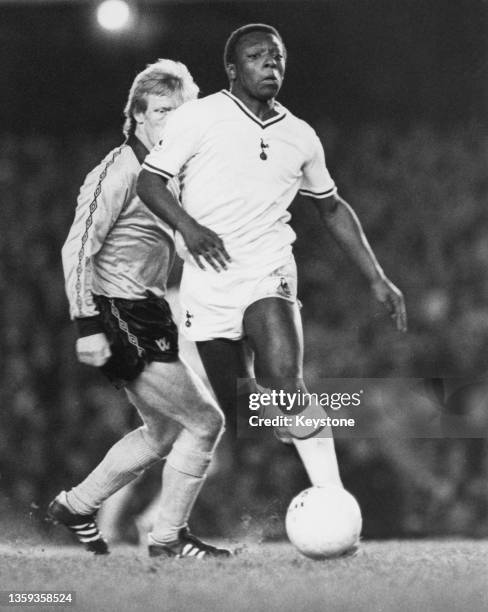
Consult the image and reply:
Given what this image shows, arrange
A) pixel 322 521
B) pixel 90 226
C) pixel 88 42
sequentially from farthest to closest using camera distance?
pixel 88 42 → pixel 90 226 → pixel 322 521

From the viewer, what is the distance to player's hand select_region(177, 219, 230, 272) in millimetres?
3691

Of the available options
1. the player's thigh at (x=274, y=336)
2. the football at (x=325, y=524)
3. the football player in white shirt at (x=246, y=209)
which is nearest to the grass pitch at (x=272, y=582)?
the football at (x=325, y=524)

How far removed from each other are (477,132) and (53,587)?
2.46 metres

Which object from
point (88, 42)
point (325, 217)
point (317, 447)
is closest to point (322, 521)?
point (317, 447)

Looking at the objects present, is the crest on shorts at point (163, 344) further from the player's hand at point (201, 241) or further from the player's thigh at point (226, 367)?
the player's hand at point (201, 241)

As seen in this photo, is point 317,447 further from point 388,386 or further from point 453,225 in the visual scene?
point 453,225

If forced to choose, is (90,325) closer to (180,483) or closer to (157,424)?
(157,424)

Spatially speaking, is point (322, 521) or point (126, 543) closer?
point (322, 521)

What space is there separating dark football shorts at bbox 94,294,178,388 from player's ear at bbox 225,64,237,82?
2.94ft

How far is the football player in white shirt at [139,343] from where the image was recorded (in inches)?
158

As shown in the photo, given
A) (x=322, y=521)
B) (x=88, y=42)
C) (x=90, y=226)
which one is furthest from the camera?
(x=88, y=42)

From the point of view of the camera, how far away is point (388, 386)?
425 centimetres

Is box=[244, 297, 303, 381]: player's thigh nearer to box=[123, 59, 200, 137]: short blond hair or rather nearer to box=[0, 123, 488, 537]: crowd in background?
box=[0, 123, 488, 537]: crowd in background

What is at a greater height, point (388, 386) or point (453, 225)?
point (453, 225)
